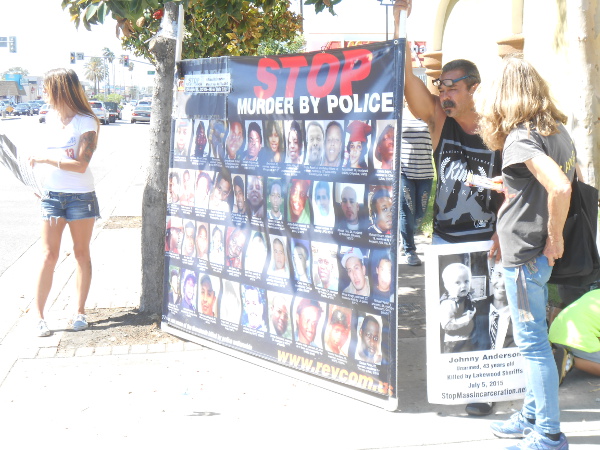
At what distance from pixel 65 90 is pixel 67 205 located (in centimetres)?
83

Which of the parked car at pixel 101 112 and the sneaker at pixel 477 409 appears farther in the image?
the parked car at pixel 101 112

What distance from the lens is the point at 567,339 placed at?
394 cm

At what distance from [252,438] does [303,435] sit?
0.87 ft

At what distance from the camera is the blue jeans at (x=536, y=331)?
3346 millimetres

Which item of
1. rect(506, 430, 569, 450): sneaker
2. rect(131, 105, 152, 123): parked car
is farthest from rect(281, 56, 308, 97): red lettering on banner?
rect(131, 105, 152, 123): parked car

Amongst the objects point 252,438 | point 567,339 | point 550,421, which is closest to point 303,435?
point 252,438

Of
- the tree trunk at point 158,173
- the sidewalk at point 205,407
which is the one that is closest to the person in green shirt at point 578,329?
the sidewalk at point 205,407

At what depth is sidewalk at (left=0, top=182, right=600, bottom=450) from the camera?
369cm

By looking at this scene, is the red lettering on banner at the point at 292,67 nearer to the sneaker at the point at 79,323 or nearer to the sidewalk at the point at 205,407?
the sidewalk at the point at 205,407

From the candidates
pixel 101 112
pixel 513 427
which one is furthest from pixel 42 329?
pixel 101 112

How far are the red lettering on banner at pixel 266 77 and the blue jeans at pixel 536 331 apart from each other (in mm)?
1891

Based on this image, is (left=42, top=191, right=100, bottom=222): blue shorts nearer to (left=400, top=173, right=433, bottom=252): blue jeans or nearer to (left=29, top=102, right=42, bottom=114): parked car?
(left=400, top=173, right=433, bottom=252): blue jeans

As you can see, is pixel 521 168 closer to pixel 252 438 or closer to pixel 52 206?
pixel 252 438

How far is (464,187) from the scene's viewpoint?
4.00 meters
